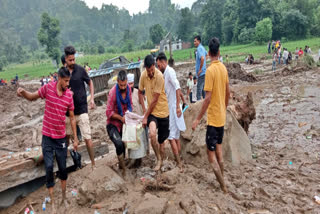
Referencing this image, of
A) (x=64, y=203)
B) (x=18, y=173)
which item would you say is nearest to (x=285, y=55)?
(x=64, y=203)

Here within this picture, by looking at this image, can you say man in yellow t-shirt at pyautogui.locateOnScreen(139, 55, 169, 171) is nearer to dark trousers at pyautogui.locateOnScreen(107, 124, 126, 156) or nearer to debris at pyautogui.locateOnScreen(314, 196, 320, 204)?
dark trousers at pyautogui.locateOnScreen(107, 124, 126, 156)

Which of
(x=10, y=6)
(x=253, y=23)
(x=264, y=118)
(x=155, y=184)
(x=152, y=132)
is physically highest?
(x=10, y=6)

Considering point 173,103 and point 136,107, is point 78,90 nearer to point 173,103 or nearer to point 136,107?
point 136,107

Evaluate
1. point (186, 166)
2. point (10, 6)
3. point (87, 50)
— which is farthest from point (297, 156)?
point (10, 6)

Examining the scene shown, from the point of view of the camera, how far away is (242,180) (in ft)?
13.5

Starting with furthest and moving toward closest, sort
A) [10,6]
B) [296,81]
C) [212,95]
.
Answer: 1. [10,6]
2. [296,81]
3. [212,95]

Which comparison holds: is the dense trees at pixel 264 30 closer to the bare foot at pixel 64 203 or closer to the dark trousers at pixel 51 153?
Answer: the dark trousers at pixel 51 153

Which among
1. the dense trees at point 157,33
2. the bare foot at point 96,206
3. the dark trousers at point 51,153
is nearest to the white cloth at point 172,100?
the bare foot at point 96,206

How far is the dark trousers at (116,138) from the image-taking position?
388 centimetres

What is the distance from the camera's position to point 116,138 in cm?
390

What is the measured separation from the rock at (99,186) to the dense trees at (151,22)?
145 ft

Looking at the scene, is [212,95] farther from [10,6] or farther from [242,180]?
[10,6]

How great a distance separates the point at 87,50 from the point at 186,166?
67.5 m

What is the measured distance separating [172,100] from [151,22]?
5224 inches
